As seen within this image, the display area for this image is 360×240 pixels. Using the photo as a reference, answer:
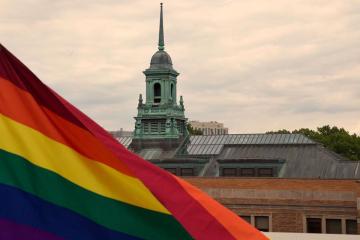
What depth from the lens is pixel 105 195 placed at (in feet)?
16.0

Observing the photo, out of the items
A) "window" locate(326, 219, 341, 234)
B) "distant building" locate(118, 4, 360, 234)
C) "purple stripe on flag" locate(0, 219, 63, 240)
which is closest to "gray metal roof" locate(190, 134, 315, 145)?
"distant building" locate(118, 4, 360, 234)

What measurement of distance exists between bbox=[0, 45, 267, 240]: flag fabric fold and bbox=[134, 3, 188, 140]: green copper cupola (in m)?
46.4

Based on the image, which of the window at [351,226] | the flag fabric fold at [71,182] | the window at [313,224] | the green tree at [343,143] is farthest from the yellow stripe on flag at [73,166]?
the green tree at [343,143]

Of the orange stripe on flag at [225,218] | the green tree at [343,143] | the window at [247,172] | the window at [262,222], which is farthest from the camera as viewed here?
the green tree at [343,143]

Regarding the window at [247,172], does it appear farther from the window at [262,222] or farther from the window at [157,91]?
the window at [157,91]

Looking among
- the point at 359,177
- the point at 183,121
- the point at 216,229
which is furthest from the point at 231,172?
the point at 216,229

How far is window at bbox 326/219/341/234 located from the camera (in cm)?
3600

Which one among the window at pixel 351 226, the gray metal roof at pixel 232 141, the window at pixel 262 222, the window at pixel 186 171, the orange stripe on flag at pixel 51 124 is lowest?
the orange stripe on flag at pixel 51 124

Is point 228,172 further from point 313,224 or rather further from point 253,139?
point 253,139

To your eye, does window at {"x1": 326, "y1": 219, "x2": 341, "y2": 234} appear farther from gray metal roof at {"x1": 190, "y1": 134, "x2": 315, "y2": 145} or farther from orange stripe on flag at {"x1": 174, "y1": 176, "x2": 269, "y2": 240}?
orange stripe on flag at {"x1": 174, "y1": 176, "x2": 269, "y2": 240}

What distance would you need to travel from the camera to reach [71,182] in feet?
15.6

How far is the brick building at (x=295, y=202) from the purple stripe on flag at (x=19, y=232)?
31.9m

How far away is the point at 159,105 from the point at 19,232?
48.9 m

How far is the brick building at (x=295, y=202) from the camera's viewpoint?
3584 centimetres
